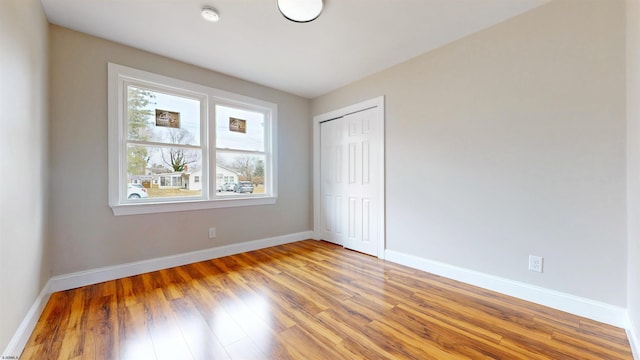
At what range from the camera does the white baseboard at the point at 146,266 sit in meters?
2.23

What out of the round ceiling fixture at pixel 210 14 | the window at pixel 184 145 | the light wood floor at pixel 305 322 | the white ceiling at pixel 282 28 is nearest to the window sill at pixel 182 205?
the window at pixel 184 145

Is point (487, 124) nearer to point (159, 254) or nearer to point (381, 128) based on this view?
point (381, 128)

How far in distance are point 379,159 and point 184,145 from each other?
238cm

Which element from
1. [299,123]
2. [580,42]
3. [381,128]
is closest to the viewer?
[580,42]

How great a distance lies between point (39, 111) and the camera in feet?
6.19

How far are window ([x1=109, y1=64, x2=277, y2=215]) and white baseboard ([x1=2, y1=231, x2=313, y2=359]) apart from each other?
1.83 feet

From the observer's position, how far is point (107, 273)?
7.91 ft

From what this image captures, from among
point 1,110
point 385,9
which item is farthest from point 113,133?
point 385,9

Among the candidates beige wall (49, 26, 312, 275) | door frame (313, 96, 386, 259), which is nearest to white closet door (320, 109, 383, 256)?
door frame (313, 96, 386, 259)

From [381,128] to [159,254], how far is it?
2.97m

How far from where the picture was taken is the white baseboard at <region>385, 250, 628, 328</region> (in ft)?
5.53

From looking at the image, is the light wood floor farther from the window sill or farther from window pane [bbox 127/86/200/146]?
window pane [bbox 127/86/200/146]

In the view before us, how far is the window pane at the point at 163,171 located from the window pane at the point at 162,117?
130 millimetres

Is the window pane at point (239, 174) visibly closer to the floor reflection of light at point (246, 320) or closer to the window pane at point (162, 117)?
the window pane at point (162, 117)
